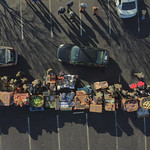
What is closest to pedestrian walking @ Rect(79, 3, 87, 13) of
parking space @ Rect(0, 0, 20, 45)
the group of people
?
the group of people

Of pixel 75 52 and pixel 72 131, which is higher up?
pixel 75 52

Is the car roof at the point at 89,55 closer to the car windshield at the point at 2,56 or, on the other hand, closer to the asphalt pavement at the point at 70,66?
the asphalt pavement at the point at 70,66

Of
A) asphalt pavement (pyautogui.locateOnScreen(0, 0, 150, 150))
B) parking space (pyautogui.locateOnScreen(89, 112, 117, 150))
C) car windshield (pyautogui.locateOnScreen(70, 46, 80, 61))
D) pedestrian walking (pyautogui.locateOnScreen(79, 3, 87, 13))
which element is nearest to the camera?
pedestrian walking (pyautogui.locateOnScreen(79, 3, 87, 13))

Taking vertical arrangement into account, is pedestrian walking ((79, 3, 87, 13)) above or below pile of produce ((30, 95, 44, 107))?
above

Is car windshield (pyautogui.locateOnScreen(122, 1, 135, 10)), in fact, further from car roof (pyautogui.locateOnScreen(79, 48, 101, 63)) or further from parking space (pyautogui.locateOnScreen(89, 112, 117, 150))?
parking space (pyautogui.locateOnScreen(89, 112, 117, 150))

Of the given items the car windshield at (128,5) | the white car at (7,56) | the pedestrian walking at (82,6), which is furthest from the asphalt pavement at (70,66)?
the car windshield at (128,5)

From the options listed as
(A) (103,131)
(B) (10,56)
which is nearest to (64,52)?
(B) (10,56)

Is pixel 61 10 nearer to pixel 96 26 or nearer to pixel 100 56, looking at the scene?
pixel 96 26

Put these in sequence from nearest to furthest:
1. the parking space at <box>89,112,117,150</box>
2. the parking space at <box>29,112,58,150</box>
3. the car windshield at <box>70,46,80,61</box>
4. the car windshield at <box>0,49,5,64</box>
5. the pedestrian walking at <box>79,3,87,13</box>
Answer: the pedestrian walking at <box>79,3,87,13</box> < the car windshield at <box>70,46,80,61</box> < the car windshield at <box>0,49,5,64</box> < the parking space at <box>89,112,117,150</box> < the parking space at <box>29,112,58,150</box>
